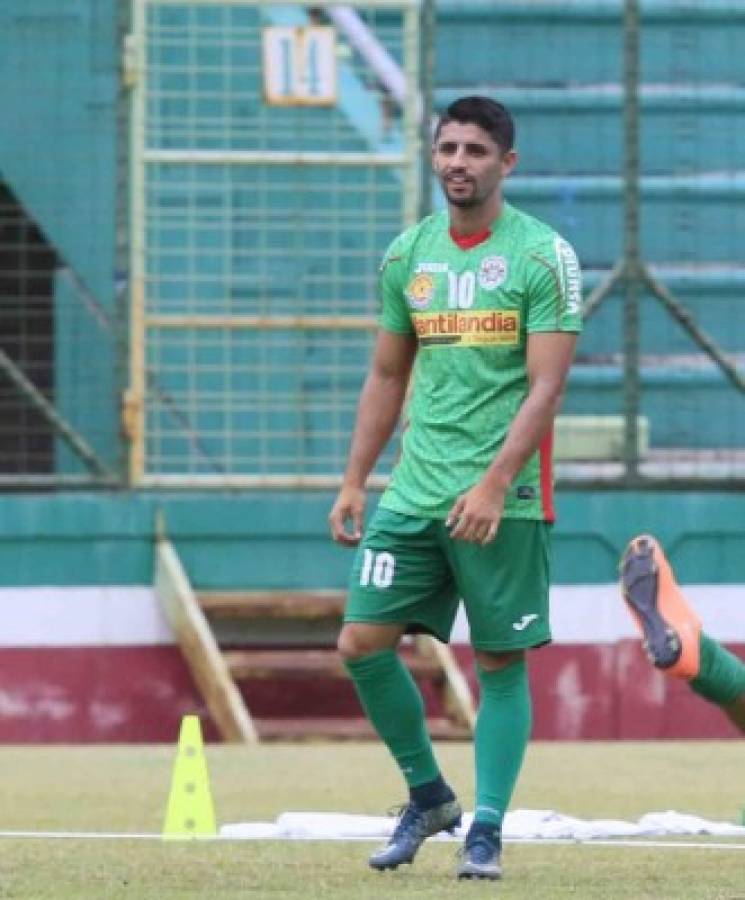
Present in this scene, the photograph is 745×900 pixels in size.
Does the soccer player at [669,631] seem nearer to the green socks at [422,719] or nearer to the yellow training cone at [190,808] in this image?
the green socks at [422,719]

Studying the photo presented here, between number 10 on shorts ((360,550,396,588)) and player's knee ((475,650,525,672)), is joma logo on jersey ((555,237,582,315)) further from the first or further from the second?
player's knee ((475,650,525,672))

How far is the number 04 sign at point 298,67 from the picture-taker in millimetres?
12945

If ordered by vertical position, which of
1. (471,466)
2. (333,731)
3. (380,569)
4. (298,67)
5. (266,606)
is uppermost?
(298,67)

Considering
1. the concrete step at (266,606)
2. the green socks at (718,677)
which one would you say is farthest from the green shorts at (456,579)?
the concrete step at (266,606)

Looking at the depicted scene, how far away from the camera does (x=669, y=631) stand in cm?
679

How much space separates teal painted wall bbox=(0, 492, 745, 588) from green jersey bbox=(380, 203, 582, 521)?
572cm

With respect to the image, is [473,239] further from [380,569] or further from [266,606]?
[266,606]

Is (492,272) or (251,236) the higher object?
(492,272)

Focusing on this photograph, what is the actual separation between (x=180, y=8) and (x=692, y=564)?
134 inches

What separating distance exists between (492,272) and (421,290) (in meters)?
0.19

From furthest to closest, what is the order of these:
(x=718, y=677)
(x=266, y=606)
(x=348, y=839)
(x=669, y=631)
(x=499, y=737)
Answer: (x=266, y=606) < (x=348, y=839) < (x=499, y=737) < (x=718, y=677) < (x=669, y=631)

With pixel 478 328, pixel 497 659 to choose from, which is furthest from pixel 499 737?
pixel 478 328

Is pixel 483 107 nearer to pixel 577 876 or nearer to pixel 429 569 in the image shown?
pixel 429 569

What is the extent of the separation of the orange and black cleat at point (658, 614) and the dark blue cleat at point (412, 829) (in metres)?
0.69
